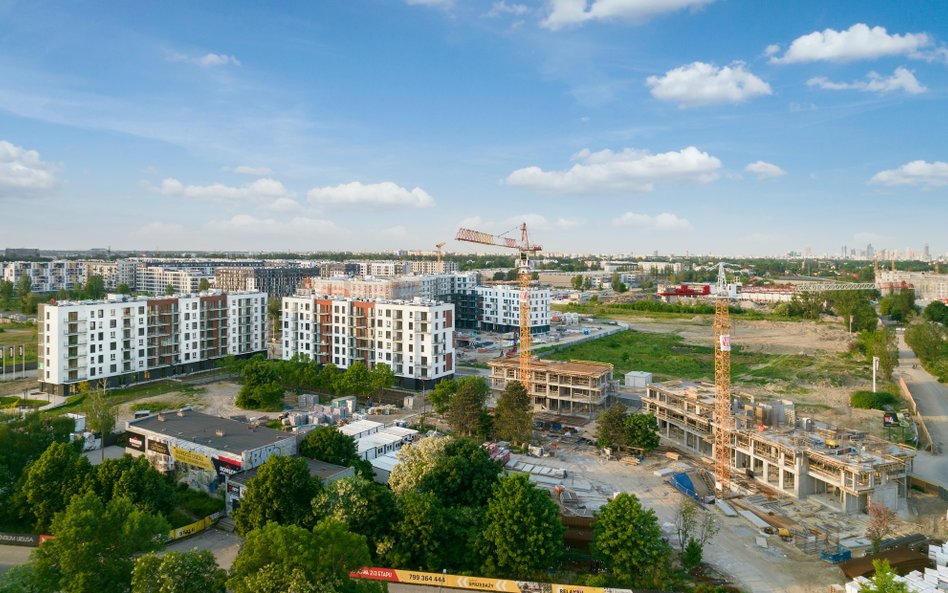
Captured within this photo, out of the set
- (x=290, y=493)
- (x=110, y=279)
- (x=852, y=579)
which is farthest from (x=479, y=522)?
(x=110, y=279)

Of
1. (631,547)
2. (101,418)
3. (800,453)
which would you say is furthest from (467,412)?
(101,418)

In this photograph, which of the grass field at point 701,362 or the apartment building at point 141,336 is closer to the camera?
the apartment building at point 141,336

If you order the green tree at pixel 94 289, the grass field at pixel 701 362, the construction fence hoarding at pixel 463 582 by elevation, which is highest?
the green tree at pixel 94 289

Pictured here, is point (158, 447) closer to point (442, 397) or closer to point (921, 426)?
point (442, 397)

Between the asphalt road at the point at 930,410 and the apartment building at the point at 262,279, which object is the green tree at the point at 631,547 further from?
the apartment building at the point at 262,279

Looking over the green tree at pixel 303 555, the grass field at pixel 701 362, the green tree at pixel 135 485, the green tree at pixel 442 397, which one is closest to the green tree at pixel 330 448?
the green tree at pixel 135 485

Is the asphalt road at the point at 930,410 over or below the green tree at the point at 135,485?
below

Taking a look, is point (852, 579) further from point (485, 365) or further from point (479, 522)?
point (485, 365)
